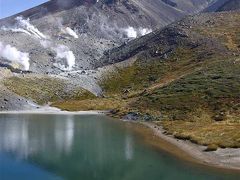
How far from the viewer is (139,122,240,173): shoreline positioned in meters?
65.1

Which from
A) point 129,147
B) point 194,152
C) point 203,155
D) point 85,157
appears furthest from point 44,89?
point 203,155

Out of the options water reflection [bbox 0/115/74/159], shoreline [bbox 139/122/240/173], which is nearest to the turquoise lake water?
water reflection [bbox 0/115/74/159]

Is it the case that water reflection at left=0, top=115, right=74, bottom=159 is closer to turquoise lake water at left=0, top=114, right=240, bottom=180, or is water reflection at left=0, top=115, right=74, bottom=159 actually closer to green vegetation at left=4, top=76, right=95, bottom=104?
turquoise lake water at left=0, top=114, right=240, bottom=180

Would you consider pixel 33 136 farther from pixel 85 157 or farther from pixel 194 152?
pixel 194 152

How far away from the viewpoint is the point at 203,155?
72375mm

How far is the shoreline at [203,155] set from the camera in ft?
213

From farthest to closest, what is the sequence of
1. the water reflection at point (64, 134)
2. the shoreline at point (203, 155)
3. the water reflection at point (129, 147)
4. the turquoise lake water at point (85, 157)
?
the water reflection at point (64, 134), the water reflection at point (129, 147), the shoreline at point (203, 155), the turquoise lake water at point (85, 157)

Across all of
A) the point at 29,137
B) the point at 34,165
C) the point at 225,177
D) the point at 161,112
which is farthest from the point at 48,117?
the point at 225,177

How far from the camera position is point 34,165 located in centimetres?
6456

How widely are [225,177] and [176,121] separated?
56.8 meters

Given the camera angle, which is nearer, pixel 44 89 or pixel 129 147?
pixel 129 147

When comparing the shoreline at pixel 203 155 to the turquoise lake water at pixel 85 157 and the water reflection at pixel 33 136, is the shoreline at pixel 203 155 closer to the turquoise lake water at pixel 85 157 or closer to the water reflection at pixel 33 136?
the turquoise lake water at pixel 85 157

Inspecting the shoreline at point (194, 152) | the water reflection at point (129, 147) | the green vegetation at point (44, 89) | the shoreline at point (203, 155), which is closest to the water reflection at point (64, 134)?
the water reflection at point (129, 147)

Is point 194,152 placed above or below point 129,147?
below
